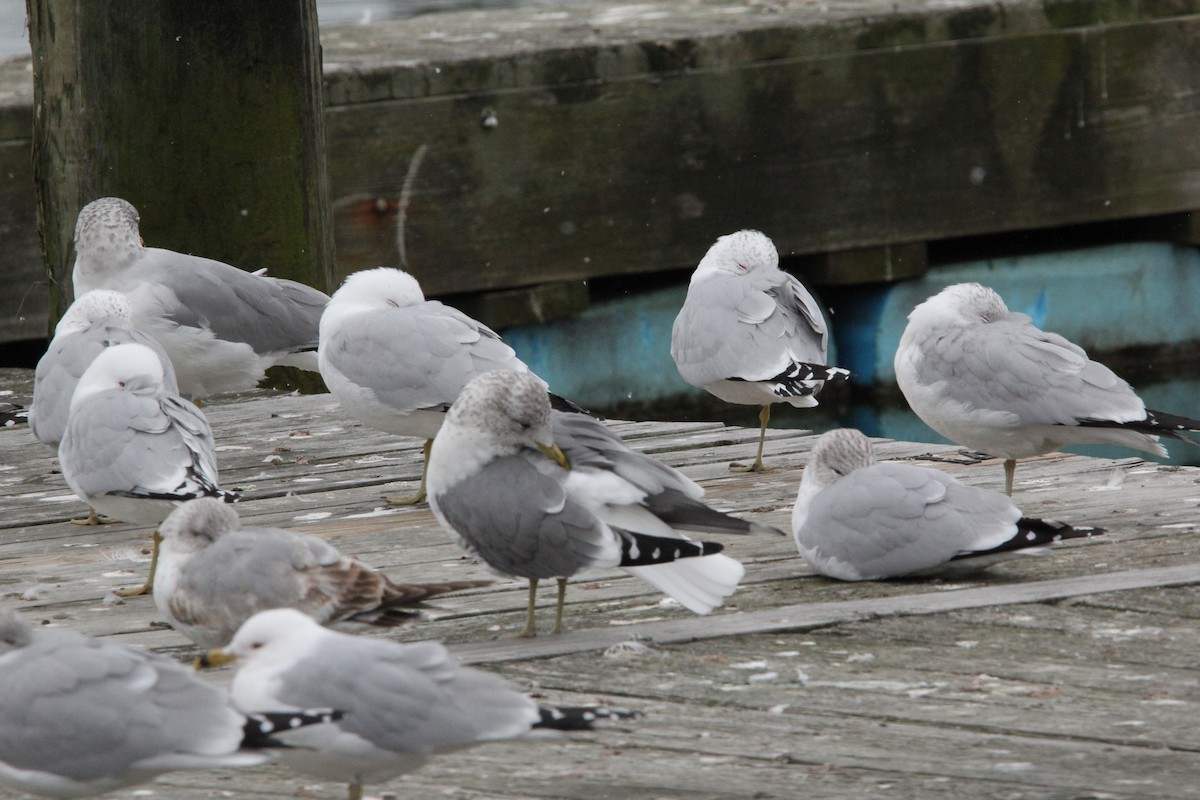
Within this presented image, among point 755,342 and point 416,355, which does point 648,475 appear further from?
point 755,342

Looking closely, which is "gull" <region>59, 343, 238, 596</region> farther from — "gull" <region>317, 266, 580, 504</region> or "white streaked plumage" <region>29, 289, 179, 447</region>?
"gull" <region>317, 266, 580, 504</region>

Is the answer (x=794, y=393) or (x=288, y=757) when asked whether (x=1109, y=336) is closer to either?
(x=794, y=393)

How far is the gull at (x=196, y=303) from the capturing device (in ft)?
19.4

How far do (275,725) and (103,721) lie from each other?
0.25m

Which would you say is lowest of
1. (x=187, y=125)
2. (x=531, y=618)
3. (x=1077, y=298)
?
(x=1077, y=298)

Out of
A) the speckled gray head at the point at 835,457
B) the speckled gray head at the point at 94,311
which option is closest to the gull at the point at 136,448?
the speckled gray head at the point at 94,311

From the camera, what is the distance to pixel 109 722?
2.50m

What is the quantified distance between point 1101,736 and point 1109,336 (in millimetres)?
6443

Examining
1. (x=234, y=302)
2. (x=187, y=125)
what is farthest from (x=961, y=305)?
(x=187, y=125)

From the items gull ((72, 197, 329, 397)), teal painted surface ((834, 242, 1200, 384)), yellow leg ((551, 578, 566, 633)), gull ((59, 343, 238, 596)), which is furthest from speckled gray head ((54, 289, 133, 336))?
teal painted surface ((834, 242, 1200, 384))

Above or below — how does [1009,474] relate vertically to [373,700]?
below

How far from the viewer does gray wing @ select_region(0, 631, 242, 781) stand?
2461mm

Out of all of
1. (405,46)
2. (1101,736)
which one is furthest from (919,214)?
(1101,736)

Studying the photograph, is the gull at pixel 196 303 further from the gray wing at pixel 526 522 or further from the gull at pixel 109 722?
the gull at pixel 109 722
